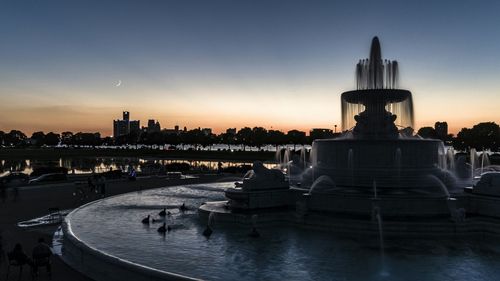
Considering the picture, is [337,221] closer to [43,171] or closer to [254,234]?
[254,234]

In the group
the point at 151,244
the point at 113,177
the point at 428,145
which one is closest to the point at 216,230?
the point at 151,244

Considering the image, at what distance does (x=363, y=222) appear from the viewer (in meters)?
13.1

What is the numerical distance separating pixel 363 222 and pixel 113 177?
2839 centimetres

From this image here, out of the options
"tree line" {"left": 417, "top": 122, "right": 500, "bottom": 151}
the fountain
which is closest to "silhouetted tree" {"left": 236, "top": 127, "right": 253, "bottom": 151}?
"tree line" {"left": 417, "top": 122, "right": 500, "bottom": 151}

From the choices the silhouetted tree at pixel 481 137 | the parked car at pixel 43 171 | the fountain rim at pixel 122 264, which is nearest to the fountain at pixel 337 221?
the fountain rim at pixel 122 264

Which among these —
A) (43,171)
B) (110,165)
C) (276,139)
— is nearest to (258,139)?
(276,139)

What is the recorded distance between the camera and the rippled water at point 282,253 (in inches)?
367

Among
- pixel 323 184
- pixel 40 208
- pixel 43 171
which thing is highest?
pixel 323 184

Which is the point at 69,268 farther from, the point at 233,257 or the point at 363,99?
the point at 363,99

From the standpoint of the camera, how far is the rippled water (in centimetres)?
933

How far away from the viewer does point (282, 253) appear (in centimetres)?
1100

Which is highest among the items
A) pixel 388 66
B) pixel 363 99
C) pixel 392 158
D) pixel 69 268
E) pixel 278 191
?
pixel 388 66

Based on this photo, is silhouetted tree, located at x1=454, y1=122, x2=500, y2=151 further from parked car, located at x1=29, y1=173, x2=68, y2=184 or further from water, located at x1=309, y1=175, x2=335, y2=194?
water, located at x1=309, y1=175, x2=335, y2=194

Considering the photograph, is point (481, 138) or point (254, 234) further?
point (481, 138)
